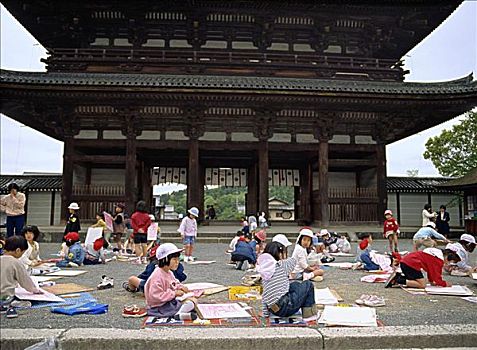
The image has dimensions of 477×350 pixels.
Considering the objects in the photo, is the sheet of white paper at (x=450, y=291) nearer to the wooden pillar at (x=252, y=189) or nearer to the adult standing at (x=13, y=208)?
the adult standing at (x=13, y=208)

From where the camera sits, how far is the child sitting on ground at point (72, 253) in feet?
27.7

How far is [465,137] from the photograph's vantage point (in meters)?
20.1

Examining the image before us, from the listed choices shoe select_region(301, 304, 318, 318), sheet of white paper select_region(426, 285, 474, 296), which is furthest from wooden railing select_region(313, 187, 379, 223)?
shoe select_region(301, 304, 318, 318)

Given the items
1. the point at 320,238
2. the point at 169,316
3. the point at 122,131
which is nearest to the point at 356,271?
the point at 320,238

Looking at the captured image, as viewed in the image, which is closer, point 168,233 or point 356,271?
point 356,271

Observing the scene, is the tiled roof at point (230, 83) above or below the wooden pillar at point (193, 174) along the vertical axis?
above

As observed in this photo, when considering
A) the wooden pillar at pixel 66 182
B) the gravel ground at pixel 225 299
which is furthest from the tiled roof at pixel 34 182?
the gravel ground at pixel 225 299

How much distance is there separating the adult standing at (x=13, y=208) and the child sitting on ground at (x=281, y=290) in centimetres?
682

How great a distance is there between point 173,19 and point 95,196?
824 centimetres

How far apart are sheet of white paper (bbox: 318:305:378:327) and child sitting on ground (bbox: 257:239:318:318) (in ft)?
0.63

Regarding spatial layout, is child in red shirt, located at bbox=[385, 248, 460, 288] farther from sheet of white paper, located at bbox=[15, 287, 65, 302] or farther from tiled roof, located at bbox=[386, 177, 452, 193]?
tiled roof, located at bbox=[386, 177, 452, 193]

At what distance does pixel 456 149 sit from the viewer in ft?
68.5

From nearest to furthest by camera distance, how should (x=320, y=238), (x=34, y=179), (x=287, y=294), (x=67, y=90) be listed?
(x=287, y=294)
(x=320, y=238)
(x=67, y=90)
(x=34, y=179)

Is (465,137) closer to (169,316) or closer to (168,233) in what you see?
(168,233)
